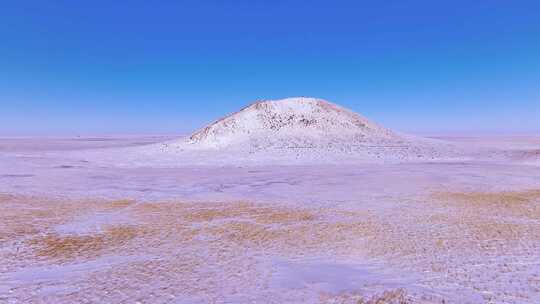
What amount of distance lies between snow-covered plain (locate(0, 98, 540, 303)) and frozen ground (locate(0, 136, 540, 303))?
4 centimetres

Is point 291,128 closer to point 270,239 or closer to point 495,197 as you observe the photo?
point 495,197

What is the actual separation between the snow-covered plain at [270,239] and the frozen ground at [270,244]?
0.04 m

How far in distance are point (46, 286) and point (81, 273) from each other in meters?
0.70

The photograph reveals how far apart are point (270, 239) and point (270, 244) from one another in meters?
0.40

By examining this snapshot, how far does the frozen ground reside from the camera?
6594mm

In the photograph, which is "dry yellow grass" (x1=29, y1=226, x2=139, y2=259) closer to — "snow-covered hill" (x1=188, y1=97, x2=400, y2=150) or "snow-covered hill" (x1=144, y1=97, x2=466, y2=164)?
"snow-covered hill" (x1=144, y1=97, x2=466, y2=164)

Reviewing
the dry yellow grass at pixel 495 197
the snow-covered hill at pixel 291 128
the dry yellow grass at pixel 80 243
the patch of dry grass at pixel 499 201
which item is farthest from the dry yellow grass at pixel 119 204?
the snow-covered hill at pixel 291 128

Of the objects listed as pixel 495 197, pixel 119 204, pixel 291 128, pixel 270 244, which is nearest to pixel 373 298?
pixel 270 244

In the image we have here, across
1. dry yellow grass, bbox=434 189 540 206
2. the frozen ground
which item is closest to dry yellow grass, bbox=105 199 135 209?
the frozen ground

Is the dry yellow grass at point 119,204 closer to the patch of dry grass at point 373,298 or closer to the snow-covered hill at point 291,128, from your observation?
the patch of dry grass at point 373,298

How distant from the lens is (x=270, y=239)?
31.8ft

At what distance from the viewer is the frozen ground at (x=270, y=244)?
6594 millimetres

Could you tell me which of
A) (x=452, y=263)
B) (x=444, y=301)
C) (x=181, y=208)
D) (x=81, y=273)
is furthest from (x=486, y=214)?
(x=81, y=273)

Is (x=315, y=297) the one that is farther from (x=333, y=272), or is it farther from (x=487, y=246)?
(x=487, y=246)
